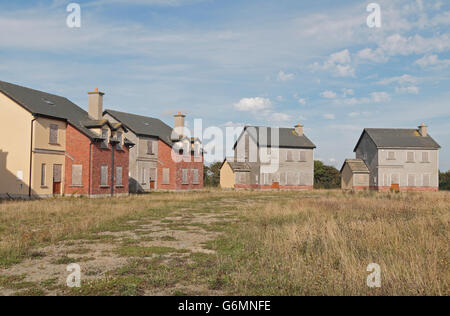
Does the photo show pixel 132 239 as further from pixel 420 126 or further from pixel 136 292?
pixel 420 126

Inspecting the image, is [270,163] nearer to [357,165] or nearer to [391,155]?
[357,165]

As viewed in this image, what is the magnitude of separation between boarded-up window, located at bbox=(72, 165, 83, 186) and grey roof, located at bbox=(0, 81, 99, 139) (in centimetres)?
266

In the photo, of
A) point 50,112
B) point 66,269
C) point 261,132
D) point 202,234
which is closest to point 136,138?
point 50,112

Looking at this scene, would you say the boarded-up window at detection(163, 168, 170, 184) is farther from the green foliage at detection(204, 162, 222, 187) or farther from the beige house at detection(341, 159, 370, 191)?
the beige house at detection(341, 159, 370, 191)

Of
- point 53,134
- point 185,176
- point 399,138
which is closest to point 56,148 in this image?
point 53,134

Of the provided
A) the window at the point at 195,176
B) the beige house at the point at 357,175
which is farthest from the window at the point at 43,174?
the beige house at the point at 357,175

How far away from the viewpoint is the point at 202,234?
11.9 meters

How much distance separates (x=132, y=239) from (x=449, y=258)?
7813 millimetres

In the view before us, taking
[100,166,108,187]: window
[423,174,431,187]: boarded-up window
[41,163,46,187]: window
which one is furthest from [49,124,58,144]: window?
Answer: [423,174,431,187]: boarded-up window

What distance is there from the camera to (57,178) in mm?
28156

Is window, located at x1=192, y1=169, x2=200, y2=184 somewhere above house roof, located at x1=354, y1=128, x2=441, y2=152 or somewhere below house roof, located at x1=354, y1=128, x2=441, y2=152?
below

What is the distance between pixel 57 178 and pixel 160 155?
1399 cm

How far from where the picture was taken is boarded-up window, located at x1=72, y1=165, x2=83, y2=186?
28.7m
